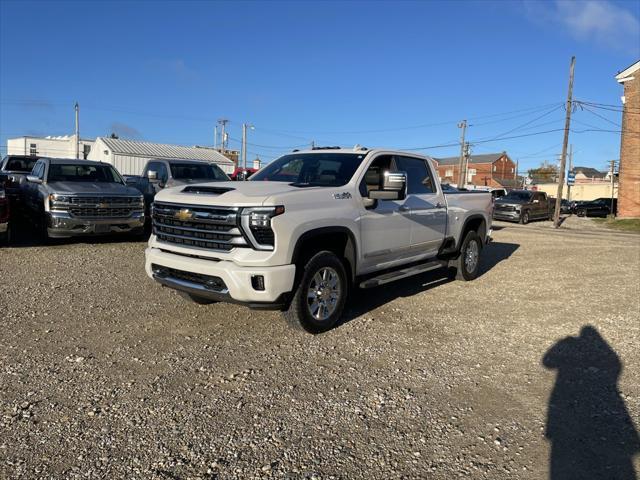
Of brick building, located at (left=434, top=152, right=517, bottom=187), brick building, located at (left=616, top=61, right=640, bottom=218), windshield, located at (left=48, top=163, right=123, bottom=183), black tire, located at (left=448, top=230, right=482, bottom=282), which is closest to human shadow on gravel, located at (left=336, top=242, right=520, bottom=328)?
black tire, located at (left=448, top=230, right=482, bottom=282)

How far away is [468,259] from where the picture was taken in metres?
8.41

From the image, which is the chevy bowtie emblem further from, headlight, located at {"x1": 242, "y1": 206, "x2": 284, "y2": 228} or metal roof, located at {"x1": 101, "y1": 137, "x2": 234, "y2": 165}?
metal roof, located at {"x1": 101, "y1": 137, "x2": 234, "y2": 165}

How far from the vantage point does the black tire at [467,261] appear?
8180mm

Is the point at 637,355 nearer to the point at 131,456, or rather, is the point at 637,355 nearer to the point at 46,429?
the point at 131,456

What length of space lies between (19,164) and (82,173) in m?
5.40

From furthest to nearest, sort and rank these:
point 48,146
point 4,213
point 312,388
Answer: point 48,146, point 4,213, point 312,388

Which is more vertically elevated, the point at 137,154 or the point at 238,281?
the point at 137,154

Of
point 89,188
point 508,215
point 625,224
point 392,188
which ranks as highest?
point 392,188

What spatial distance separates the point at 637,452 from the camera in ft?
10.7

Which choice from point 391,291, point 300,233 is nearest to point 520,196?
point 391,291

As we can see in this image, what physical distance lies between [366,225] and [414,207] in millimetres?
1182

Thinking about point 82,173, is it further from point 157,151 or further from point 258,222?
point 157,151

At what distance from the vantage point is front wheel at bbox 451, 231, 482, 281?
26.9ft

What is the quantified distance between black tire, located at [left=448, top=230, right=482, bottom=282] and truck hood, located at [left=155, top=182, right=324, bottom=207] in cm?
375
